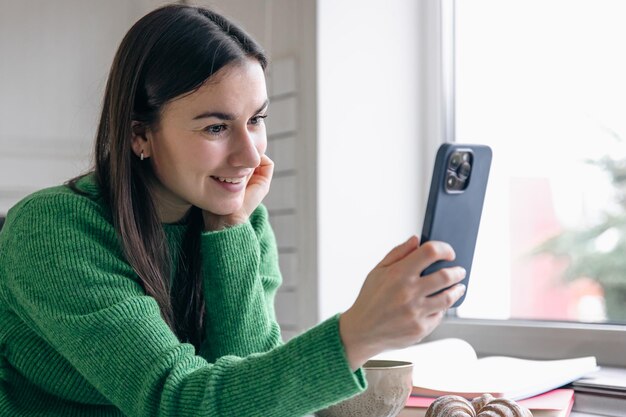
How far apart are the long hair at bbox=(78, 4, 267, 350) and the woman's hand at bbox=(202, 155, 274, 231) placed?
0.11 metres

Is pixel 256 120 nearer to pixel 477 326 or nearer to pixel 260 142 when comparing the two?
pixel 260 142

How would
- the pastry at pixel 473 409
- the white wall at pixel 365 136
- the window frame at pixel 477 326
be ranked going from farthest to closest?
1. the white wall at pixel 365 136
2. the window frame at pixel 477 326
3. the pastry at pixel 473 409

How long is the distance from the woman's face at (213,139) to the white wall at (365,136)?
57 centimetres

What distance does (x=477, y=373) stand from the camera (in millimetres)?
1351

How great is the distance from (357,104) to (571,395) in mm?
820

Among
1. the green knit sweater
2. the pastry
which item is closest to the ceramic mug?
the pastry

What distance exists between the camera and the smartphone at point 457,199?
816mm

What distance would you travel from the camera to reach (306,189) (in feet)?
5.80

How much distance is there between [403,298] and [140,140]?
0.56 meters

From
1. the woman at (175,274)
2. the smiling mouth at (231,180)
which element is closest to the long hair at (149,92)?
the woman at (175,274)

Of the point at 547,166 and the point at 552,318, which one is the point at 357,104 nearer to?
the point at 547,166

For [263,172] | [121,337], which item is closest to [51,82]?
[263,172]

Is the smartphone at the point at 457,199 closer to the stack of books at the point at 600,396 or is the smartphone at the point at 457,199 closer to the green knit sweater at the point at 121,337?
the green knit sweater at the point at 121,337

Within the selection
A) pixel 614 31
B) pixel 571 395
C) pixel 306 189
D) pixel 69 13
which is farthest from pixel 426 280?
pixel 69 13
